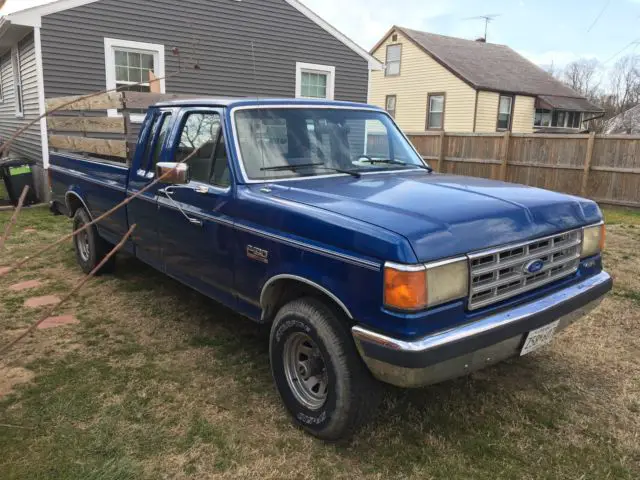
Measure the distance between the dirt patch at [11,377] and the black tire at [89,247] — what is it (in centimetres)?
201

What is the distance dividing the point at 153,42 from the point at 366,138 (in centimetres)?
958

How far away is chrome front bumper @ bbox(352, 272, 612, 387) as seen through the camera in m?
2.45

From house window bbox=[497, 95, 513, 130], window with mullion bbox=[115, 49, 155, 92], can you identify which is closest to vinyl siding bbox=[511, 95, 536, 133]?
house window bbox=[497, 95, 513, 130]

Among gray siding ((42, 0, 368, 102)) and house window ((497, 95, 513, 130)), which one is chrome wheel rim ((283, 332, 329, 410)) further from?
house window ((497, 95, 513, 130))

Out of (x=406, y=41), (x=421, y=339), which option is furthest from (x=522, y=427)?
(x=406, y=41)

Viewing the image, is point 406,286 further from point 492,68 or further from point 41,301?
point 492,68

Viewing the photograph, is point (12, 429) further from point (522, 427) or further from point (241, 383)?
point (522, 427)

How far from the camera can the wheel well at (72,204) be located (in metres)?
6.19

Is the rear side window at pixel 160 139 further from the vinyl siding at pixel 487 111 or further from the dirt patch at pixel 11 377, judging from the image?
the vinyl siding at pixel 487 111

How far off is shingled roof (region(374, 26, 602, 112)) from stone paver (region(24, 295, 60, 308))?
22.6m

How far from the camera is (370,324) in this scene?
101 inches

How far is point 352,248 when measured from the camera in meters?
2.60

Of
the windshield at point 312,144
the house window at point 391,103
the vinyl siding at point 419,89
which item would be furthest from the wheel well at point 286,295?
the house window at point 391,103

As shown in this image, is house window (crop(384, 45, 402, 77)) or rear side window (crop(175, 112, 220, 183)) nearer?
rear side window (crop(175, 112, 220, 183))
